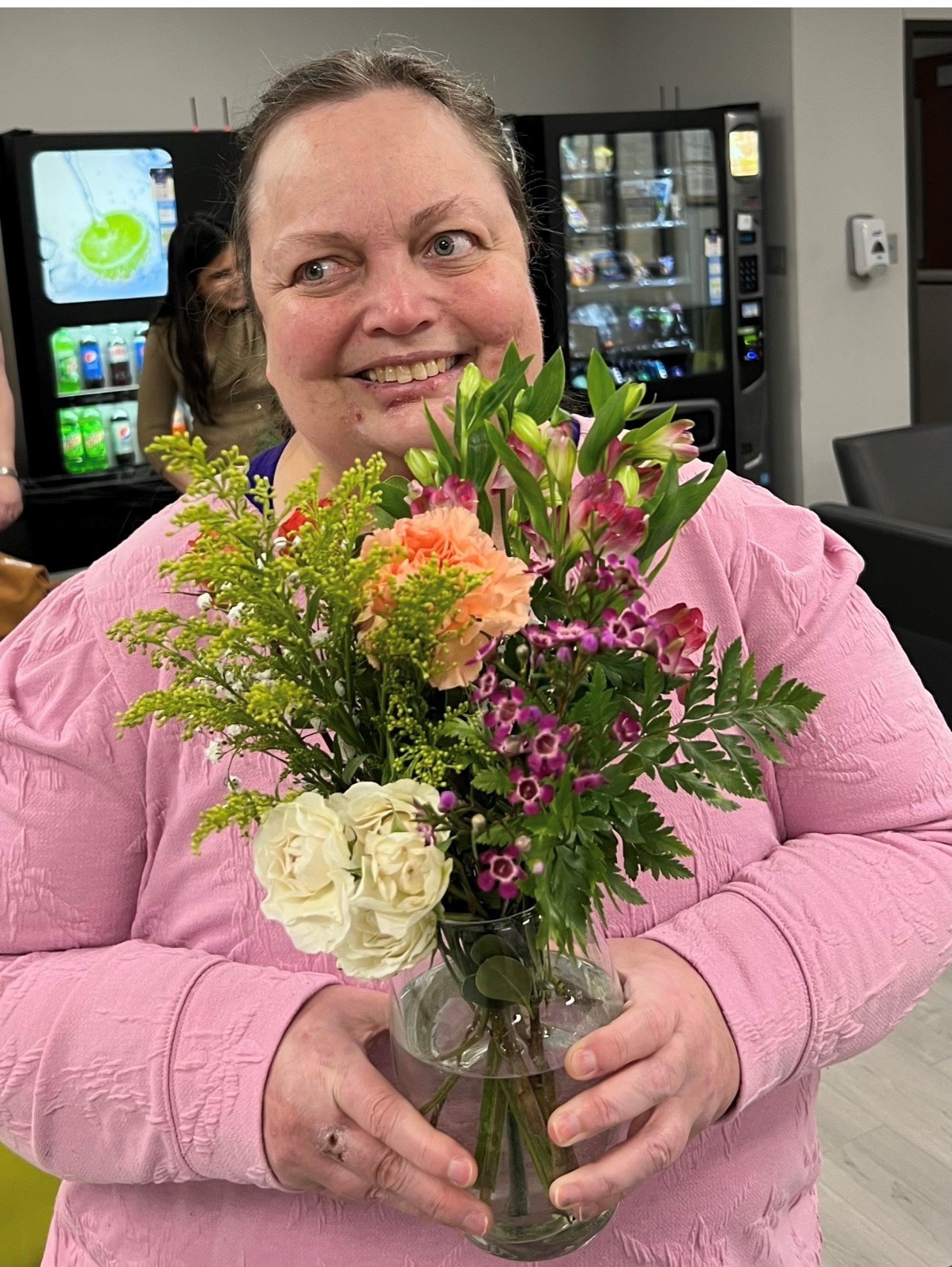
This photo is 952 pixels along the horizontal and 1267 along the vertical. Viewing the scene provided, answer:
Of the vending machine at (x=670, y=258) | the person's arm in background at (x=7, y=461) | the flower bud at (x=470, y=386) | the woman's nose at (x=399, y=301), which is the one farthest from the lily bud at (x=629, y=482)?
the vending machine at (x=670, y=258)

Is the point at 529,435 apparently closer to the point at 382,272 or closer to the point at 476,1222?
the point at 382,272

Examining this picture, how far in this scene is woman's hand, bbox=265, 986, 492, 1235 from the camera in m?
0.80

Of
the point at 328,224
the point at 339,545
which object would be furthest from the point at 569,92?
the point at 339,545

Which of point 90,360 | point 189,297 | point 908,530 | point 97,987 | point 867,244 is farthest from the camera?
point 867,244

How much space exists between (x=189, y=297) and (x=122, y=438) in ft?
6.49

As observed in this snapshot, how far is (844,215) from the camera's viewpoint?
566 cm

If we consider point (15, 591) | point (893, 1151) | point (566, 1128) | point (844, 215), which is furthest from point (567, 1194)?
point (844, 215)

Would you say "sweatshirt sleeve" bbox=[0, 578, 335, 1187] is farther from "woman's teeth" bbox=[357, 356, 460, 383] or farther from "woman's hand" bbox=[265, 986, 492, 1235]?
"woman's teeth" bbox=[357, 356, 460, 383]

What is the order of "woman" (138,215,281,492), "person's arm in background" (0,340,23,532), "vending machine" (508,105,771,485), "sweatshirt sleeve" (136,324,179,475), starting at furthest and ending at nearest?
"vending machine" (508,105,771,485)
"sweatshirt sleeve" (136,324,179,475)
"person's arm in background" (0,340,23,532)
"woman" (138,215,281,492)

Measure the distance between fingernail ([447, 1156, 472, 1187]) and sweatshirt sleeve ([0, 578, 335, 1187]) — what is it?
0.17 metres

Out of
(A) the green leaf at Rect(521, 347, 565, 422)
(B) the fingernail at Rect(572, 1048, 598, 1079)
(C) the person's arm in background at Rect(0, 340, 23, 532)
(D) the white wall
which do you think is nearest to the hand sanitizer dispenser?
(D) the white wall

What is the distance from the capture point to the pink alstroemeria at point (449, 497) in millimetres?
735

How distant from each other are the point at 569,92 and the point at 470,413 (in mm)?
5887

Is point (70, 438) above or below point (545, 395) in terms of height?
below
